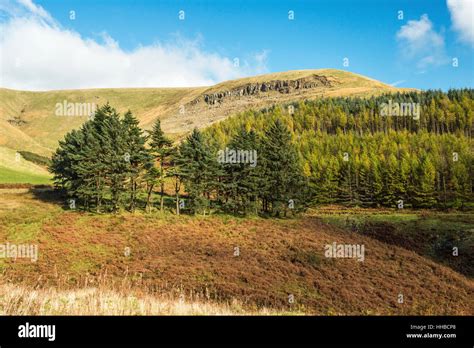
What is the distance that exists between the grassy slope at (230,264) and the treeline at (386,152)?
1153 inches

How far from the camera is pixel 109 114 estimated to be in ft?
191

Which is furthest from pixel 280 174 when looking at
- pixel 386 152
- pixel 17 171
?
pixel 17 171

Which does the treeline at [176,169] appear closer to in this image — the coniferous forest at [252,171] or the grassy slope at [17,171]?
the coniferous forest at [252,171]

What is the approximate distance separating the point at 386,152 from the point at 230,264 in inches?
3581

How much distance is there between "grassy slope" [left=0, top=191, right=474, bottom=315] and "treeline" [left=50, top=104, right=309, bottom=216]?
5.34 meters

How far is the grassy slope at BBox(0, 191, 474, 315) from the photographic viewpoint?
2336 centimetres

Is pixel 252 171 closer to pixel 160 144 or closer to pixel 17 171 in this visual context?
pixel 160 144

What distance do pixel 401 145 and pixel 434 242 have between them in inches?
2870

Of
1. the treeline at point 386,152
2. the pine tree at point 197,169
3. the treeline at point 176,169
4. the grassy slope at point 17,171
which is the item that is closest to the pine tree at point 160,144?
the treeline at point 176,169

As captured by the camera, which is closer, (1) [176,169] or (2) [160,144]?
(1) [176,169]

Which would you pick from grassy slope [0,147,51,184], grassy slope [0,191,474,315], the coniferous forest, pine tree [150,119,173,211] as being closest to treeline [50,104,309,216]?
pine tree [150,119,173,211]

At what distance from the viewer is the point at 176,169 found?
2149 inches
